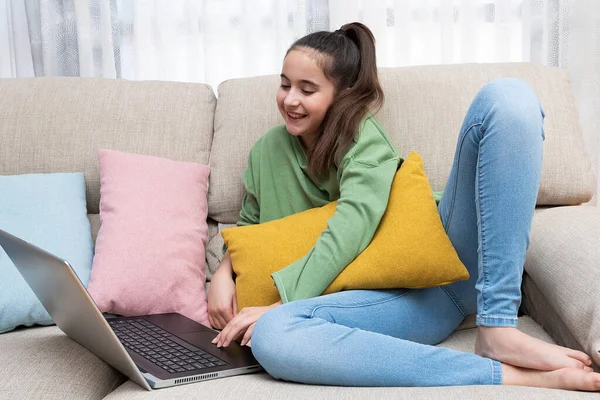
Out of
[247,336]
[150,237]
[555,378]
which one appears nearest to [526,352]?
[555,378]

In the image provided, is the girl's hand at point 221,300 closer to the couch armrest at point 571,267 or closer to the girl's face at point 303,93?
the girl's face at point 303,93

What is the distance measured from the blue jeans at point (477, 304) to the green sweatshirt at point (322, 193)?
8cm

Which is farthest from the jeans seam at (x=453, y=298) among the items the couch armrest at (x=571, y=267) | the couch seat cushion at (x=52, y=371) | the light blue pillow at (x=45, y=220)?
the light blue pillow at (x=45, y=220)

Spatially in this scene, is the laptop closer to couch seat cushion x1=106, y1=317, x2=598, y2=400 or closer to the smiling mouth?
couch seat cushion x1=106, y1=317, x2=598, y2=400

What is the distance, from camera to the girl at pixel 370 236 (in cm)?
109

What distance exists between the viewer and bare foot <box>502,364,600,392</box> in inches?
40.3

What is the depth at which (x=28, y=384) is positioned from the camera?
3.62 feet

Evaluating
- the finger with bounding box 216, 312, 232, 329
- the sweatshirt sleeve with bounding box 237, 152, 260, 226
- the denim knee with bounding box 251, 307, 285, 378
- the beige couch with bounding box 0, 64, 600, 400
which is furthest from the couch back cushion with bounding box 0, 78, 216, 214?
the denim knee with bounding box 251, 307, 285, 378

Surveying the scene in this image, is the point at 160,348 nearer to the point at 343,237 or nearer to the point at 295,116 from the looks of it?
the point at 343,237

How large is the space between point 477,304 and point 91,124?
1039mm

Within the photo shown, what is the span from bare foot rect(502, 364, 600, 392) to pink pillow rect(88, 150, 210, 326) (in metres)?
0.68

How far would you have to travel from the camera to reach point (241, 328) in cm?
127

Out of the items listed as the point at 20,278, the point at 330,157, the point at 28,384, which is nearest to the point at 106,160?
the point at 20,278

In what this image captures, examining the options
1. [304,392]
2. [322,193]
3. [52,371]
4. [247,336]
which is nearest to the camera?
[304,392]
